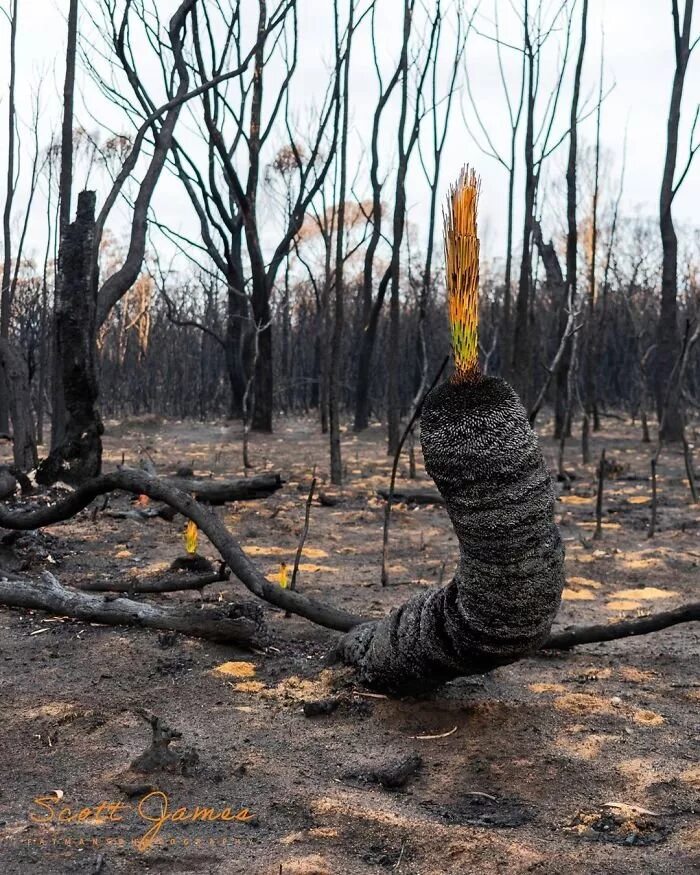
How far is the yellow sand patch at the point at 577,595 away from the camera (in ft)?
16.5

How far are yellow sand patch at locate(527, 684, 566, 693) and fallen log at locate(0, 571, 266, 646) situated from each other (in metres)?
1.14

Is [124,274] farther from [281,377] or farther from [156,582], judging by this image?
[281,377]

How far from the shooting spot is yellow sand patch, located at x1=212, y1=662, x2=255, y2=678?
3.52 meters

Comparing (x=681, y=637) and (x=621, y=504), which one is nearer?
(x=681, y=637)

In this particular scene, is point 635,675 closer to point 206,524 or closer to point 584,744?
point 584,744

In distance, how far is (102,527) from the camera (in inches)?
252

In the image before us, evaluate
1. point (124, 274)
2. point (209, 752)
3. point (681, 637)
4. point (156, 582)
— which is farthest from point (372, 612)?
point (124, 274)

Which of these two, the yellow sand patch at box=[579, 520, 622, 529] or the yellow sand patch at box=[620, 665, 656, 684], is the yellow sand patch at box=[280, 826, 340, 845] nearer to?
the yellow sand patch at box=[620, 665, 656, 684]

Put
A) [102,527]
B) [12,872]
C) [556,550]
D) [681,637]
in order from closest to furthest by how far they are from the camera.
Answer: [12,872] < [556,550] < [681,637] < [102,527]

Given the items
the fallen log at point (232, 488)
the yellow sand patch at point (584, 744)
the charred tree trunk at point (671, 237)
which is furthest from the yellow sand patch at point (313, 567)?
the charred tree trunk at point (671, 237)

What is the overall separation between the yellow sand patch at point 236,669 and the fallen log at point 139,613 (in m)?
0.15

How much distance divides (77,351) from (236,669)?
422cm

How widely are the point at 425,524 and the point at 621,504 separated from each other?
212 centimetres

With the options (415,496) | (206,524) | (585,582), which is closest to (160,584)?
(206,524)
